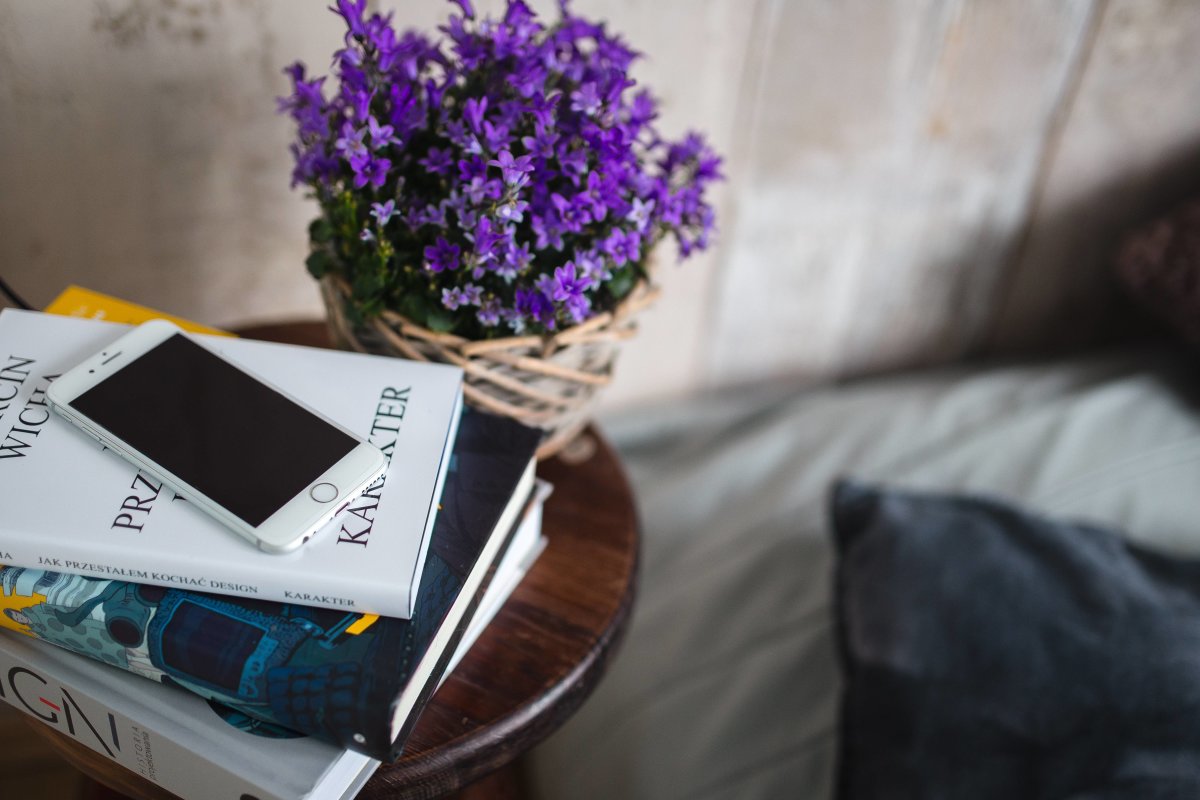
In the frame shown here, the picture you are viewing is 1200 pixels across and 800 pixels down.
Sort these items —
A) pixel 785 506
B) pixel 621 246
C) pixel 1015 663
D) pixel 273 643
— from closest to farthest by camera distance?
pixel 273 643
pixel 621 246
pixel 1015 663
pixel 785 506

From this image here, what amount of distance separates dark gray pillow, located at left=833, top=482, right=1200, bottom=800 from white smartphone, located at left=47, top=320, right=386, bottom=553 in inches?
17.8

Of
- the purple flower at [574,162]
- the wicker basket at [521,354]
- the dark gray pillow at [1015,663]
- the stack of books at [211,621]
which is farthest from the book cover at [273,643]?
the dark gray pillow at [1015,663]

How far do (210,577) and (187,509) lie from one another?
43 millimetres

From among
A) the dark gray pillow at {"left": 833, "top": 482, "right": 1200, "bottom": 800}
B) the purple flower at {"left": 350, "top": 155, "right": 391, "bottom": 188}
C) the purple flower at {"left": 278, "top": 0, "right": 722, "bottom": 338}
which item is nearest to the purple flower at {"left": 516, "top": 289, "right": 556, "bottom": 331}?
the purple flower at {"left": 278, "top": 0, "right": 722, "bottom": 338}

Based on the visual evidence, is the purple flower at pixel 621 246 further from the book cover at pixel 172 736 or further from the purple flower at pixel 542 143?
the book cover at pixel 172 736

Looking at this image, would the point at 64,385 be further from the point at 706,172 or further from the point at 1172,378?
the point at 1172,378

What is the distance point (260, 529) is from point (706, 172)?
37 centimetres

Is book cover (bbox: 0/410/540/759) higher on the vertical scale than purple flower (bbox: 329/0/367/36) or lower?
lower

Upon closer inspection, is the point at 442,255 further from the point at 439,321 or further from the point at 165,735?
the point at 165,735

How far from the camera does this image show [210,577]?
43cm

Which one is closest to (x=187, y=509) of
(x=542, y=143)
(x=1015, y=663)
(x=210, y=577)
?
(x=210, y=577)

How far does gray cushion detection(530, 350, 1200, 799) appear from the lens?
2.66 ft

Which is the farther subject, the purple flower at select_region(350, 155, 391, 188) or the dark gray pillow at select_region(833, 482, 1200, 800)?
the dark gray pillow at select_region(833, 482, 1200, 800)

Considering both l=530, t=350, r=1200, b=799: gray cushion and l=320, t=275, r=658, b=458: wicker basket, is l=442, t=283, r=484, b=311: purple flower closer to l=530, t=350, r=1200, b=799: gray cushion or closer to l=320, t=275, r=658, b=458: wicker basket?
l=320, t=275, r=658, b=458: wicker basket
